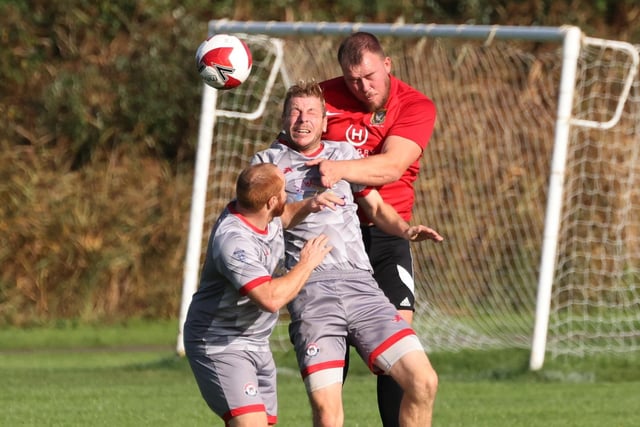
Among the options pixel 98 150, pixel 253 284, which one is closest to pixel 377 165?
pixel 253 284

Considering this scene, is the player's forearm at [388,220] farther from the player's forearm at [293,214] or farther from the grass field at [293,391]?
the grass field at [293,391]

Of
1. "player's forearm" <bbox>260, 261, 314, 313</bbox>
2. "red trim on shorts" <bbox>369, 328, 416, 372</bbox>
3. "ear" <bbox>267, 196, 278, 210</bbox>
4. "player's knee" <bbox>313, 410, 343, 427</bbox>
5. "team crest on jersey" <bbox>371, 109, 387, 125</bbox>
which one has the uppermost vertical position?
"team crest on jersey" <bbox>371, 109, 387, 125</bbox>

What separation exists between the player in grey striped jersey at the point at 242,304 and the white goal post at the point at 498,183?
20.4ft

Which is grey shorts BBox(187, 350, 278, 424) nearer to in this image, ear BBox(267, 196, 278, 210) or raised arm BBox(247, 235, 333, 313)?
raised arm BBox(247, 235, 333, 313)

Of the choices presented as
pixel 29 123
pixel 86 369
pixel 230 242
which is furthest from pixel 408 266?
pixel 29 123

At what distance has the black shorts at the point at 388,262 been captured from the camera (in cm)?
718

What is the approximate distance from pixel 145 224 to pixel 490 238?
4.55 meters

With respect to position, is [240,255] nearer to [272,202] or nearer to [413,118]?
[272,202]

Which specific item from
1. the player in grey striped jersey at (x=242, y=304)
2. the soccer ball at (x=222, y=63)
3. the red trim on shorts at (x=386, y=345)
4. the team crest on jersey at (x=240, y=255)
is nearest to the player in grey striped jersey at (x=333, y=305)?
the red trim on shorts at (x=386, y=345)

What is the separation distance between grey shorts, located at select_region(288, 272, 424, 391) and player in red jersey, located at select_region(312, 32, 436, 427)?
0.71 meters

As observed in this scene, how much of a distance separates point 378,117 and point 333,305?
134cm

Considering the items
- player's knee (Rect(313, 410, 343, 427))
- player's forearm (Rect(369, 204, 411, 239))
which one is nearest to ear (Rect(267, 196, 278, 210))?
player's knee (Rect(313, 410, 343, 427))

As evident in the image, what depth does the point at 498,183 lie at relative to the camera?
1488cm

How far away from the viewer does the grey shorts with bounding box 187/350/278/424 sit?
19.0 feet
